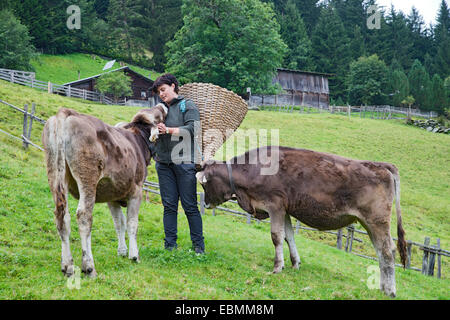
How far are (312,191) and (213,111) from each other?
6.67 ft

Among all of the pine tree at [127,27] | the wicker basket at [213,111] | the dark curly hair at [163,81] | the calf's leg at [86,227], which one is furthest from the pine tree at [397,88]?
the calf's leg at [86,227]

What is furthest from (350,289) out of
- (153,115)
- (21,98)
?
(21,98)

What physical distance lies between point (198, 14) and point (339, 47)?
122 feet

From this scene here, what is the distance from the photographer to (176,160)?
6406 mm

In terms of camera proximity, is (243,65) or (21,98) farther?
(243,65)

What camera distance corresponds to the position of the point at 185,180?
21.2ft

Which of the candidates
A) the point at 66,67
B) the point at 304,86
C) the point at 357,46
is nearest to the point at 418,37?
the point at 357,46

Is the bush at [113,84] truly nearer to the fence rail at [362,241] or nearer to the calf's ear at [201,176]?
the fence rail at [362,241]

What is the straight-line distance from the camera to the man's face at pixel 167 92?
21.4ft

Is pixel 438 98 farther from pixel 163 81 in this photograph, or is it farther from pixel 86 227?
pixel 86 227

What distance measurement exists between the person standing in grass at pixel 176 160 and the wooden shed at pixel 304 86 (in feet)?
163

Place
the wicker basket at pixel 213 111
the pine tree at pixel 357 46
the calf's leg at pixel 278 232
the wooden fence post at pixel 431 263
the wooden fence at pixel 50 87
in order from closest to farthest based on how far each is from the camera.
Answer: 1. the calf's leg at pixel 278 232
2. the wicker basket at pixel 213 111
3. the wooden fence post at pixel 431 263
4. the wooden fence at pixel 50 87
5. the pine tree at pixel 357 46

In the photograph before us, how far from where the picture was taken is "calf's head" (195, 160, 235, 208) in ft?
22.4
